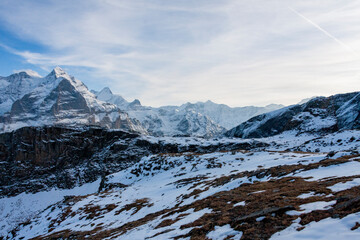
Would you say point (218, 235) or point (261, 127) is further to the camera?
point (261, 127)

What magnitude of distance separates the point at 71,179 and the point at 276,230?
514 ft

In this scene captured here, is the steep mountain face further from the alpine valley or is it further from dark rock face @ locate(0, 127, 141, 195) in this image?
dark rock face @ locate(0, 127, 141, 195)

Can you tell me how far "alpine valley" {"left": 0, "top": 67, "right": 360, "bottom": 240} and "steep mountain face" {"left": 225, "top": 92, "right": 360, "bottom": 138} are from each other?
0.69 meters

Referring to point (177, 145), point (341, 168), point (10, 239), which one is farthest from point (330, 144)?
point (177, 145)

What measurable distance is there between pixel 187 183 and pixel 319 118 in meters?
134

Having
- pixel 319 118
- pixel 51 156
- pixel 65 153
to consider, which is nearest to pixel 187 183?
pixel 319 118

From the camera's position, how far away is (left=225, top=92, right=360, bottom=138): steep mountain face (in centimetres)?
11650

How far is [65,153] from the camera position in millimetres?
163000

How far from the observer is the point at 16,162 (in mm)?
157500

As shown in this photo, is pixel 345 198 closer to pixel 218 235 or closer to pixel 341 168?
pixel 218 235

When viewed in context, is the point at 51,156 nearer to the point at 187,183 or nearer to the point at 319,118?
the point at 187,183

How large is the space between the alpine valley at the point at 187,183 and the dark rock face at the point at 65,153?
0.73 m

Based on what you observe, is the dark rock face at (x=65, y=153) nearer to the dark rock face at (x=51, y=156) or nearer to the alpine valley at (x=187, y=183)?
the dark rock face at (x=51, y=156)

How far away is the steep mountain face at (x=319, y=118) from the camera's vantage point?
382ft
